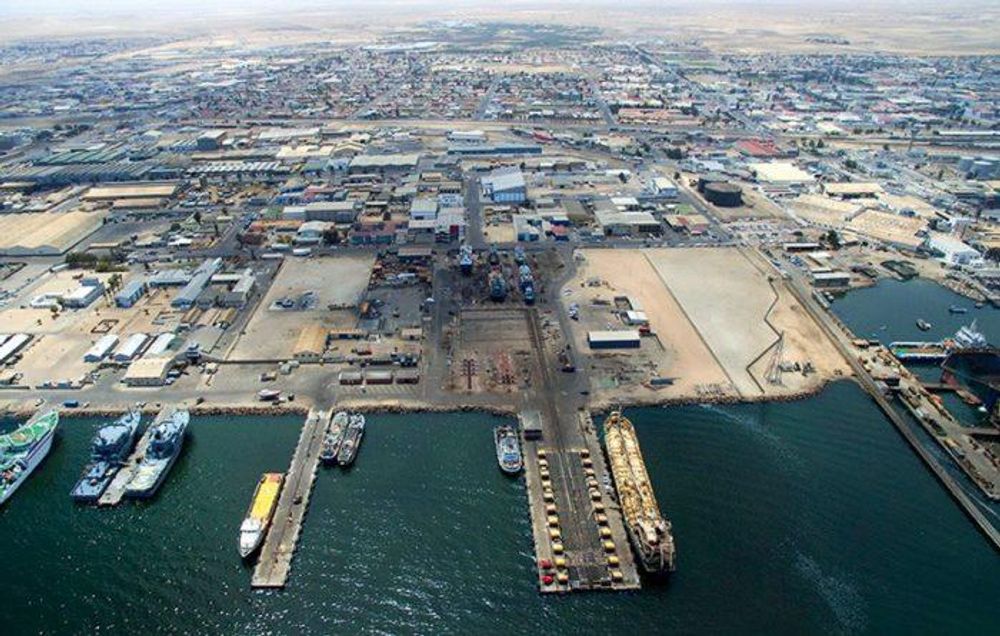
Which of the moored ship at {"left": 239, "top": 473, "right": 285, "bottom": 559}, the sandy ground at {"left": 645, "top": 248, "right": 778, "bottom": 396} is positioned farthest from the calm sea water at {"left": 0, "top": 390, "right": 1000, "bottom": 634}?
the sandy ground at {"left": 645, "top": 248, "right": 778, "bottom": 396}

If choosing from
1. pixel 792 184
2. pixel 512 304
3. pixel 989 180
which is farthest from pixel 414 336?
pixel 989 180

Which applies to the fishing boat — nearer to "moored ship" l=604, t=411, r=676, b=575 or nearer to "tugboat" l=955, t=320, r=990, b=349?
"moored ship" l=604, t=411, r=676, b=575

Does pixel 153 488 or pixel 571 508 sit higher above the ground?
pixel 571 508

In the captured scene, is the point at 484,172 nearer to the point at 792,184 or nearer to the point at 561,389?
the point at 792,184

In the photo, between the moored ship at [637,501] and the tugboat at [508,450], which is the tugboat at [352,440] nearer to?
the tugboat at [508,450]

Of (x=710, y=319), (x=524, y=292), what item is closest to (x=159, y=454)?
(x=524, y=292)

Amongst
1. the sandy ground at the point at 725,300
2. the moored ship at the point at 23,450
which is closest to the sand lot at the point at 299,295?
the moored ship at the point at 23,450

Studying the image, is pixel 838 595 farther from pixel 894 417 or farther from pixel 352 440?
pixel 352 440
